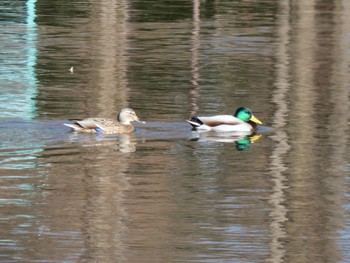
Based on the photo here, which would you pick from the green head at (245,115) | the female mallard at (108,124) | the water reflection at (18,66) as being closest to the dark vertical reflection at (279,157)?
the green head at (245,115)

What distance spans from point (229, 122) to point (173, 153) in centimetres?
217

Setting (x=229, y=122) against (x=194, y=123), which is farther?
(x=229, y=122)

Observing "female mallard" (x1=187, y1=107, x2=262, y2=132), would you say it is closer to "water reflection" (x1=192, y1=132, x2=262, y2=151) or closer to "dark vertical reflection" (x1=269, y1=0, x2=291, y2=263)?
"water reflection" (x1=192, y1=132, x2=262, y2=151)

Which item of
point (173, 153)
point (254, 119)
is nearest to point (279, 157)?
point (173, 153)

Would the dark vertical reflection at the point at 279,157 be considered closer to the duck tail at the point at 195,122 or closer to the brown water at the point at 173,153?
the brown water at the point at 173,153

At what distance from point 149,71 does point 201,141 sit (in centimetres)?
896

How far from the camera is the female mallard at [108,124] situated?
65.6ft

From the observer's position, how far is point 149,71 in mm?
28766

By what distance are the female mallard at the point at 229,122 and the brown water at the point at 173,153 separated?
6.8 inches

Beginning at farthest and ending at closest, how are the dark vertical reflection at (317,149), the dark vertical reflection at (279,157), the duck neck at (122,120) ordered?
the duck neck at (122,120) → the dark vertical reflection at (317,149) → the dark vertical reflection at (279,157)

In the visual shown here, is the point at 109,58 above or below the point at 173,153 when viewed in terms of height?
below

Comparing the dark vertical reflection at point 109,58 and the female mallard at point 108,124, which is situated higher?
the female mallard at point 108,124

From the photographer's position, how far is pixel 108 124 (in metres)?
20.1

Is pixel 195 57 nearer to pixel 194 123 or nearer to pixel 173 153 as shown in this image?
pixel 194 123
